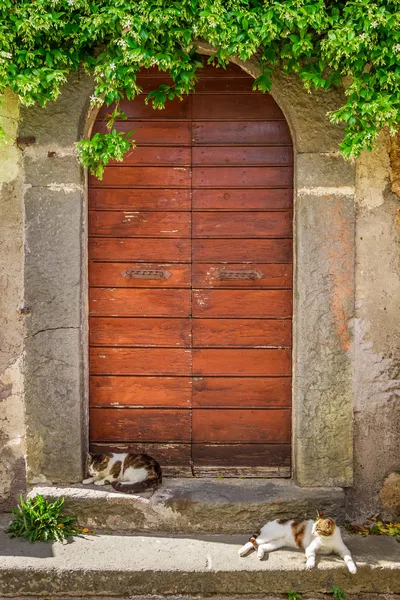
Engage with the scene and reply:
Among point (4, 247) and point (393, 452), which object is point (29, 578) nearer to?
point (4, 247)

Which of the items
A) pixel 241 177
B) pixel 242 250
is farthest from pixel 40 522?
pixel 241 177

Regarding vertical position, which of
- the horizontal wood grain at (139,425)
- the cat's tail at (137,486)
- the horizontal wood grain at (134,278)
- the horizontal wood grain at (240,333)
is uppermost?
the horizontal wood grain at (134,278)

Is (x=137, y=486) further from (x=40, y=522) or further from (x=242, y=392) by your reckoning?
(x=242, y=392)

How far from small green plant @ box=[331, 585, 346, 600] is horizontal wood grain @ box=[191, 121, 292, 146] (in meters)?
2.68

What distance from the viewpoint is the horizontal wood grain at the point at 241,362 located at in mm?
4207

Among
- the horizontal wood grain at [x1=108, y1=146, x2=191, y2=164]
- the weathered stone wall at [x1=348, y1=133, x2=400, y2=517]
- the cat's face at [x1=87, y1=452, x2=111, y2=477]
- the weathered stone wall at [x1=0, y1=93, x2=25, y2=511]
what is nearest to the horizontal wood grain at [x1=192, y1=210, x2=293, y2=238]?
the horizontal wood grain at [x1=108, y1=146, x2=191, y2=164]

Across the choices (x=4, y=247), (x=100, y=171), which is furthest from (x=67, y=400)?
(x=100, y=171)

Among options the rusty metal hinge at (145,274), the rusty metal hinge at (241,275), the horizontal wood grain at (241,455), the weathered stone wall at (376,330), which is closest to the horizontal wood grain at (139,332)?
the rusty metal hinge at (145,274)

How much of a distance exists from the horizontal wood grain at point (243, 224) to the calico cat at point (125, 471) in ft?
4.90

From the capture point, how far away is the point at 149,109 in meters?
4.16

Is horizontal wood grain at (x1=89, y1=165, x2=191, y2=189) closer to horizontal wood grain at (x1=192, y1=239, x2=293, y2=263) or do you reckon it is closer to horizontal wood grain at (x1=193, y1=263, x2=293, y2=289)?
horizontal wood grain at (x1=192, y1=239, x2=293, y2=263)

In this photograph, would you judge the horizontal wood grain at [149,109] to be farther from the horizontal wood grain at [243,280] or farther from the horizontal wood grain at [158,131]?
the horizontal wood grain at [243,280]

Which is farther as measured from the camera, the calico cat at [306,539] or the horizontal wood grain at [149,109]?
the horizontal wood grain at [149,109]

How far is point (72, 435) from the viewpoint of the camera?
4.06m
